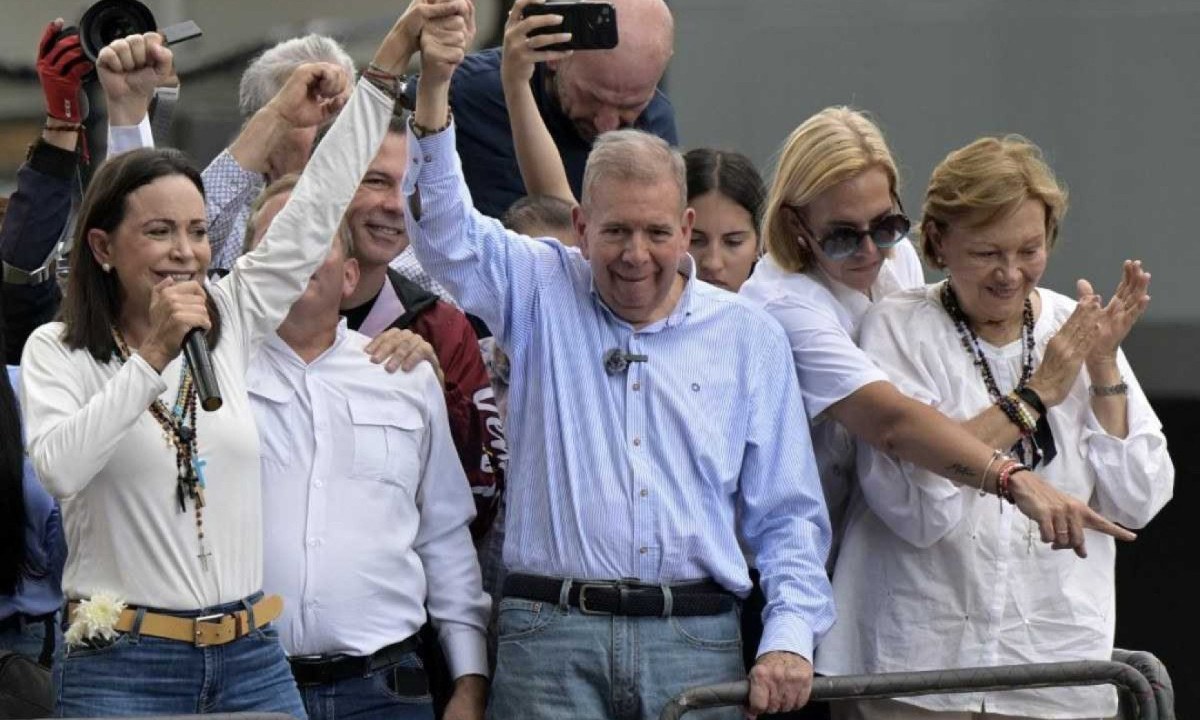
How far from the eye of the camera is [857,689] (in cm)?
412

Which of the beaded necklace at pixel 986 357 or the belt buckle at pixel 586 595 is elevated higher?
the beaded necklace at pixel 986 357

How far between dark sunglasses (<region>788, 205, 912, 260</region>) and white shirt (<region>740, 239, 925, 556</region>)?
12cm

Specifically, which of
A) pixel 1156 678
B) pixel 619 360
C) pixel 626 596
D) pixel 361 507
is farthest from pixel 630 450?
pixel 1156 678

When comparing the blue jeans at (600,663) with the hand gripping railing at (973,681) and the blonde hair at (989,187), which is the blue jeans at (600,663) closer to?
the hand gripping railing at (973,681)

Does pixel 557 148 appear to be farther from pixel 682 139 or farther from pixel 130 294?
pixel 682 139

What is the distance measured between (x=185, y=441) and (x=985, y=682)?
5.13ft

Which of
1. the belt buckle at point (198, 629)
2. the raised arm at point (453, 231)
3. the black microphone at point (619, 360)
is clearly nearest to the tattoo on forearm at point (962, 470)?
the black microphone at point (619, 360)

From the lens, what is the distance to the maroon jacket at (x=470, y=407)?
4660 millimetres

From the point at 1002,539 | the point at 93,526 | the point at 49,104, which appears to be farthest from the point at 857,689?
the point at 49,104

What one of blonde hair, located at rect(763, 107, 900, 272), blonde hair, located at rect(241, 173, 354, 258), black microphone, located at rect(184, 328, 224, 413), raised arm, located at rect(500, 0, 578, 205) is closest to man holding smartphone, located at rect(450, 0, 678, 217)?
raised arm, located at rect(500, 0, 578, 205)

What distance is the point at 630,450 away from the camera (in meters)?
4.21

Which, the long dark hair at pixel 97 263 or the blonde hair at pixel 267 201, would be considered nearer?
the long dark hair at pixel 97 263

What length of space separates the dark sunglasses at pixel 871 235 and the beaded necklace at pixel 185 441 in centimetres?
135

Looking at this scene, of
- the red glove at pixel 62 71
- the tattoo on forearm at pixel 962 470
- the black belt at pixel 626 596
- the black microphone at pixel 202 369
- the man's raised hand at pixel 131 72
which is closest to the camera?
the black microphone at pixel 202 369
